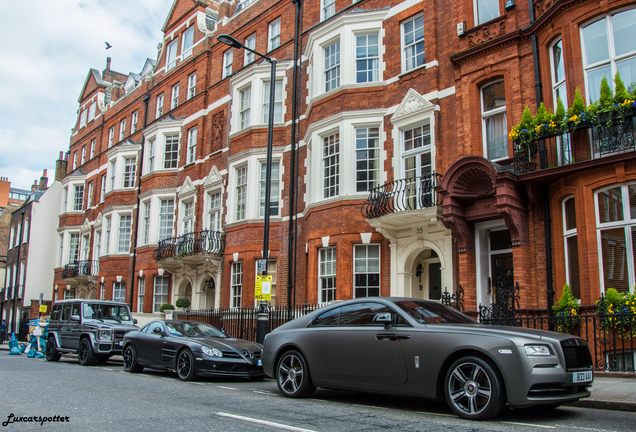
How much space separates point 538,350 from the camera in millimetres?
6840

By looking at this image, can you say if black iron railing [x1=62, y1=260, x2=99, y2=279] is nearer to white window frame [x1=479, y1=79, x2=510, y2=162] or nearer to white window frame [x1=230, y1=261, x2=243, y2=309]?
white window frame [x1=230, y1=261, x2=243, y2=309]

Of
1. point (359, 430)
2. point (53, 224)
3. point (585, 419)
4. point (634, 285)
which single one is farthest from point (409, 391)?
point (53, 224)

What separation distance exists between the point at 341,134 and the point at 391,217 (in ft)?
12.5

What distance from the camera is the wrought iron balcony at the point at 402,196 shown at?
617 inches

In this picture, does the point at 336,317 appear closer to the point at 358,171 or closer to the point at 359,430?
the point at 359,430

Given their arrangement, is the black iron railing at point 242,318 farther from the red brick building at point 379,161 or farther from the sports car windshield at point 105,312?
the sports car windshield at point 105,312

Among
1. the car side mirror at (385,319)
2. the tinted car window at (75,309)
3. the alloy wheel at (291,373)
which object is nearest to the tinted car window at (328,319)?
the alloy wheel at (291,373)

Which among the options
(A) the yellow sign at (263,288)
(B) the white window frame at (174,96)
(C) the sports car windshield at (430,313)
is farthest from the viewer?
(B) the white window frame at (174,96)

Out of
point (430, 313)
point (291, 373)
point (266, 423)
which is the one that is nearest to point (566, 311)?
point (430, 313)

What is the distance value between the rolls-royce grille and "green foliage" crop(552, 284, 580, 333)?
4.79 m

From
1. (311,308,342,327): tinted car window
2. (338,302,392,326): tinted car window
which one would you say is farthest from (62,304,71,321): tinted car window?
(338,302,392,326): tinted car window

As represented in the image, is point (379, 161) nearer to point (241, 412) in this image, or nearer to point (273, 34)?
point (273, 34)

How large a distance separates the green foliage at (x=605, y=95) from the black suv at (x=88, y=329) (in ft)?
44.6

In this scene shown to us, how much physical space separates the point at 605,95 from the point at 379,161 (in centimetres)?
719
